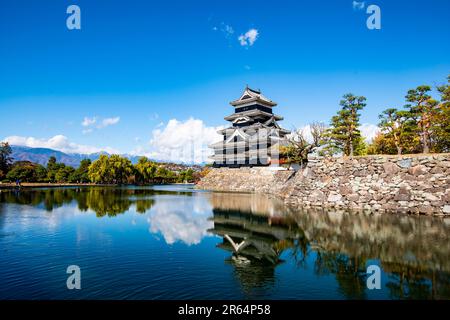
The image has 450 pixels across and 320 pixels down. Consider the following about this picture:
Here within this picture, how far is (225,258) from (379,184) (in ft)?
43.2

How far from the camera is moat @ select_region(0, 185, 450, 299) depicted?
16.9ft

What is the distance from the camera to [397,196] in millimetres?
15508

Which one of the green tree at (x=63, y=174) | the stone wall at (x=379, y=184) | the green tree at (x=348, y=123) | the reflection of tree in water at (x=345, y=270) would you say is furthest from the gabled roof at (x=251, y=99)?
the reflection of tree in water at (x=345, y=270)

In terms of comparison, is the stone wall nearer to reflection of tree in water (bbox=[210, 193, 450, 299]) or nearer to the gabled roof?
reflection of tree in water (bbox=[210, 193, 450, 299])

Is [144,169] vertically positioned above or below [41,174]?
above

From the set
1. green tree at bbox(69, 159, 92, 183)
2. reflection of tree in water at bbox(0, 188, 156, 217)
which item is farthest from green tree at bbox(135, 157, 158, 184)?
reflection of tree in water at bbox(0, 188, 156, 217)

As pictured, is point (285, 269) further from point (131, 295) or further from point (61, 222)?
point (61, 222)

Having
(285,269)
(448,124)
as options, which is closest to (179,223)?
(285,269)

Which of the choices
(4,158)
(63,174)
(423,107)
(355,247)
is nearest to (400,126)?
(423,107)

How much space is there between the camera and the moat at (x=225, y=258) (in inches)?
202

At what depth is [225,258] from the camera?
7293 mm

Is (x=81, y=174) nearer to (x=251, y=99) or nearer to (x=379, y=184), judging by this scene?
(x=251, y=99)

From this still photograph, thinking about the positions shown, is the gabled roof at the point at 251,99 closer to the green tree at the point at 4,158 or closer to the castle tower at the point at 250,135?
the castle tower at the point at 250,135
